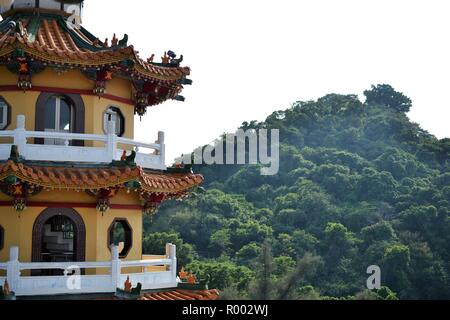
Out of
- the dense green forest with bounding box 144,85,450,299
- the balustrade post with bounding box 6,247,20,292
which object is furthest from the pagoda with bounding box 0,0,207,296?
the dense green forest with bounding box 144,85,450,299

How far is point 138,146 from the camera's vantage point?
1526 centimetres

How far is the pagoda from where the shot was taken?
13.6 meters

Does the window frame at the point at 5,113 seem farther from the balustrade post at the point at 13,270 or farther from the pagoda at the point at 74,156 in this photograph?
the balustrade post at the point at 13,270

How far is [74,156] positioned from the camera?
14023 millimetres

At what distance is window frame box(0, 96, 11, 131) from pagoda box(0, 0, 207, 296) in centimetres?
2

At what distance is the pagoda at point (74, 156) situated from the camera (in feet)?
44.7

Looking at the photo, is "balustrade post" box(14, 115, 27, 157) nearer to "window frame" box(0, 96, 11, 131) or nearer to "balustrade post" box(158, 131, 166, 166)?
"window frame" box(0, 96, 11, 131)

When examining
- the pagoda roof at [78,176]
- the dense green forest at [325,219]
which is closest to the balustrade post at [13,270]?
the pagoda roof at [78,176]

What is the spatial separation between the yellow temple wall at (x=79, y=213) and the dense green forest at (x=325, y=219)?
42783 millimetres

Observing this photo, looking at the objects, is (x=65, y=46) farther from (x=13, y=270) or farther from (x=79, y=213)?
(x=13, y=270)

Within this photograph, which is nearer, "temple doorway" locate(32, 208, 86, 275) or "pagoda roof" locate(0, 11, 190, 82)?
"pagoda roof" locate(0, 11, 190, 82)

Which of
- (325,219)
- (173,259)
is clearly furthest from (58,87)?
(325,219)
